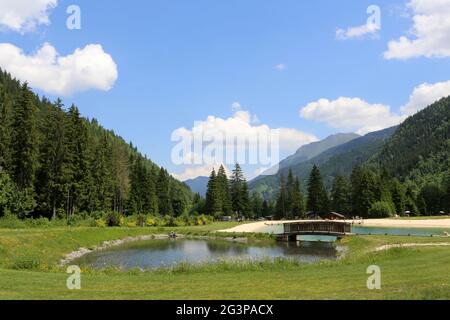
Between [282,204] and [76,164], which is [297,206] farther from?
[76,164]

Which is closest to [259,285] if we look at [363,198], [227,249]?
[227,249]

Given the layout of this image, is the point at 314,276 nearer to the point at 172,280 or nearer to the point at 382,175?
the point at 172,280

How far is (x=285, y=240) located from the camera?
183 ft

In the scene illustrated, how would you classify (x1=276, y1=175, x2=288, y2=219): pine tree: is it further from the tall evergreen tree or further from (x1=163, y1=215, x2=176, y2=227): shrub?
the tall evergreen tree

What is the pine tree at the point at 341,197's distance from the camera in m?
110

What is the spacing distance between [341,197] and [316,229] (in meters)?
58.6

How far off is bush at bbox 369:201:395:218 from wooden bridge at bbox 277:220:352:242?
47.8 meters

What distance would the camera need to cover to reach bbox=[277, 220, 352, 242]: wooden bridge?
5372cm

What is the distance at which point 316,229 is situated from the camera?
5541 centimetres

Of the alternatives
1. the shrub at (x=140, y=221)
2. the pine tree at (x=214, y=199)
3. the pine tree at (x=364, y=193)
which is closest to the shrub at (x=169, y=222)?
the shrub at (x=140, y=221)

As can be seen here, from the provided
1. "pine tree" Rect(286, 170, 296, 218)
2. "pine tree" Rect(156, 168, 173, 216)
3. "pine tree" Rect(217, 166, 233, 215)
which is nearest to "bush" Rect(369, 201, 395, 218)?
"pine tree" Rect(286, 170, 296, 218)

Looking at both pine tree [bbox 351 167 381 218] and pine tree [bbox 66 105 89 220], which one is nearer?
pine tree [bbox 66 105 89 220]

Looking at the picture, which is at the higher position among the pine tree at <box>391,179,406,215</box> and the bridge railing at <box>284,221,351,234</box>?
the pine tree at <box>391,179,406,215</box>
